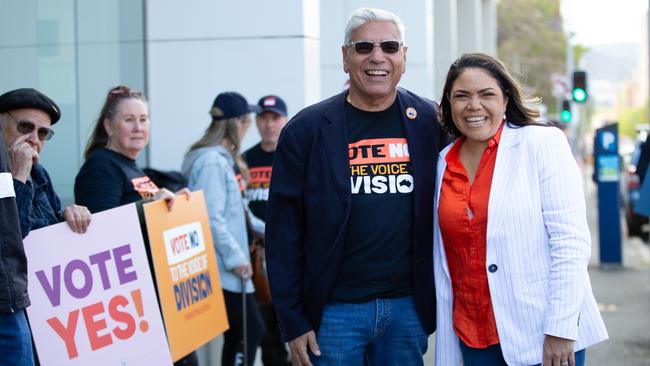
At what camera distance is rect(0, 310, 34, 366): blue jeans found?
3.42m

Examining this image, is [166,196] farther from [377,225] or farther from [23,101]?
[377,225]

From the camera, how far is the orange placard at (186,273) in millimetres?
5234

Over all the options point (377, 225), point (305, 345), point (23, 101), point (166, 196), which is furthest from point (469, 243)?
point (166, 196)

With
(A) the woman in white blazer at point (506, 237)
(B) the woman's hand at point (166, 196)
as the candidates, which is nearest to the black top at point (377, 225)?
(A) the woman in white blazer at point (506, 237)

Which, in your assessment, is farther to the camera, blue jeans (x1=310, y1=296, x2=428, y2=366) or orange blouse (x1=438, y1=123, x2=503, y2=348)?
blue jeans (x1=310, y1=296, x2=428, y2=366)

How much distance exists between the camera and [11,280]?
3.39 metres

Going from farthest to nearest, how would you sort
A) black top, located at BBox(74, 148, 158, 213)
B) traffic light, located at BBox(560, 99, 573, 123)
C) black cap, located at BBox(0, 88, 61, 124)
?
traffic light, located at BBox(560, 99, 573, 123)
black top, located at BBox(74, 148, 158, 213)
black cap, located at BBox(0, 88, 61, 124)

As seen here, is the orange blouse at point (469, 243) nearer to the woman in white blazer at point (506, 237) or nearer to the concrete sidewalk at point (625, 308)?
the woman in white blazer at point (506, 237)

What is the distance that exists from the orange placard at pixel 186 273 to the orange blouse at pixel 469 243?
2053mm

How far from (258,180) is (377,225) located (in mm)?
3339

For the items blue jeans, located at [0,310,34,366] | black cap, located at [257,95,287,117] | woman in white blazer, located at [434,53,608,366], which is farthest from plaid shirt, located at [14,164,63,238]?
black cap, located at [257,95,287,117]

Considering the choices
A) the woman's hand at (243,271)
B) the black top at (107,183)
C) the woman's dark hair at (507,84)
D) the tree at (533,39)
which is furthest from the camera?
the tree at (533,39)

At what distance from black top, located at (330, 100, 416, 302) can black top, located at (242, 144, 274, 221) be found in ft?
10.1

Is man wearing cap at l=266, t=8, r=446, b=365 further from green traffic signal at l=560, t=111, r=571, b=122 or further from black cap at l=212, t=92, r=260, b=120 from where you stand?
green traffic signal at l=560, t=111, r=571, b=122
